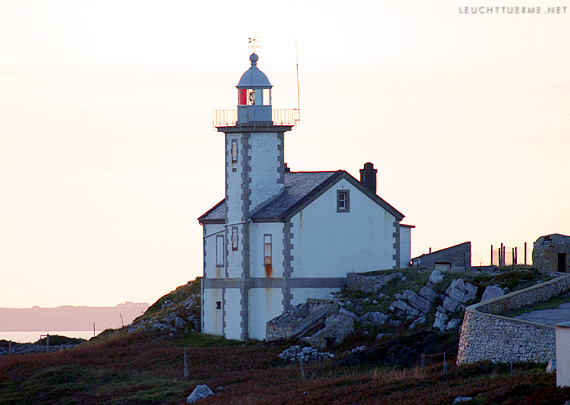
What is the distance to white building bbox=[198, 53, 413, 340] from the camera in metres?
49.5

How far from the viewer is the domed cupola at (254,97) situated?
5216cm

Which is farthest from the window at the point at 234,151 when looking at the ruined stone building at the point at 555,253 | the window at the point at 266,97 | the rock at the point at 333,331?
the ruined stone building at the point at 555,253

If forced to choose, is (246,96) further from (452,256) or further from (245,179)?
(452,256)

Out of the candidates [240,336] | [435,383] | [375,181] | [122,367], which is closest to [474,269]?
[375,181]

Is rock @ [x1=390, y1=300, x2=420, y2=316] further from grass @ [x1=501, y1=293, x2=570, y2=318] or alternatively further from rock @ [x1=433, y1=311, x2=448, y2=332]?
grass @ [x1=501, y1=293, x2=570, y2=318]

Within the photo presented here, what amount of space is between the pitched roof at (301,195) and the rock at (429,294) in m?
6.72

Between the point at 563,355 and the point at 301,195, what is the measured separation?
2339 cm

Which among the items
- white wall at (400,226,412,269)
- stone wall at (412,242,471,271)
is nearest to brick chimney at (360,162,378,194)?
stone wall at (412,242,471,271)

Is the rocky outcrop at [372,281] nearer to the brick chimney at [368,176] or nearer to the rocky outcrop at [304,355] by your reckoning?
the rocky outcrop at [304,355]

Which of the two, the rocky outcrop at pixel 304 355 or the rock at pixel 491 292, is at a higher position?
the rock at pixel 491 292

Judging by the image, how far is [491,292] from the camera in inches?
1677

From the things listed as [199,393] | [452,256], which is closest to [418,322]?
[199,393]

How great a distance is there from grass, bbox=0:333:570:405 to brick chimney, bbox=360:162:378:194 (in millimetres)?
10601

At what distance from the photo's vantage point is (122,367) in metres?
45.7
